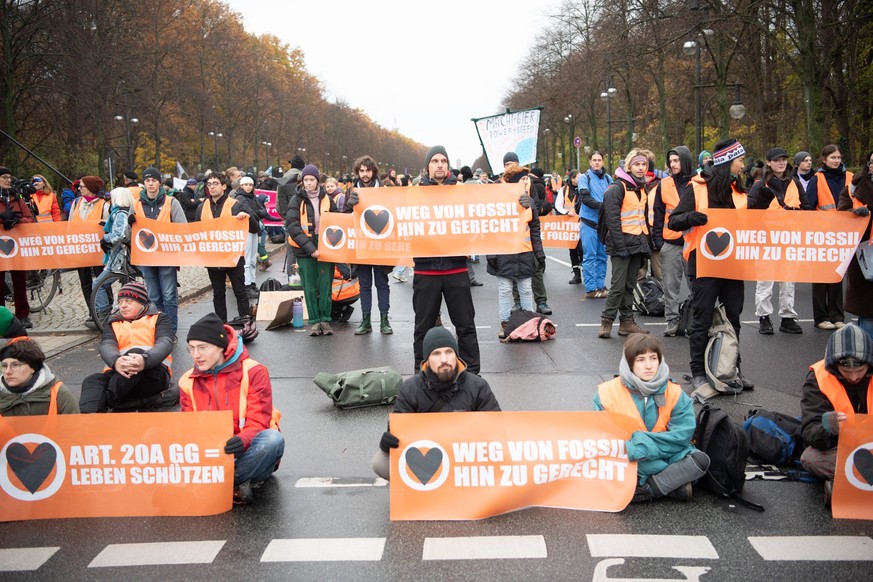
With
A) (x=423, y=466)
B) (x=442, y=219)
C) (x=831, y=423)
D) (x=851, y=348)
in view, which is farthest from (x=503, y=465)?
(x=442, y=219)

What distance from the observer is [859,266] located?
712cm

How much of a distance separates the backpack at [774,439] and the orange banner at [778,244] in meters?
2.04

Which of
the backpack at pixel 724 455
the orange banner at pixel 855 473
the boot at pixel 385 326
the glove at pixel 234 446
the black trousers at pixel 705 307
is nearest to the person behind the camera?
the orange banner at pixel 855 473

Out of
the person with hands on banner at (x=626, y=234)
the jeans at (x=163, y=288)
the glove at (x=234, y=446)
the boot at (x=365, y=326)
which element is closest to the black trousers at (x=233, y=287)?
the jeans at (x=163, y=288)

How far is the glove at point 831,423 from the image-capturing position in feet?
15.9

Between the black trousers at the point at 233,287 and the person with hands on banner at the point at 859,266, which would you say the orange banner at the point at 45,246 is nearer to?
the black trousers at the point at 233,287

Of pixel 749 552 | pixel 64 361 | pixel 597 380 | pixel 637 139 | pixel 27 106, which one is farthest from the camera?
pixel 637 139

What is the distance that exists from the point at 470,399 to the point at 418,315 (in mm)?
2128

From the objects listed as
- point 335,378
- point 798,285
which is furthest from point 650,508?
point 798,285

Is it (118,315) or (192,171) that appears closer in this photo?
(118,315)

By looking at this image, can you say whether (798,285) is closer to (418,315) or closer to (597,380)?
(597,380)

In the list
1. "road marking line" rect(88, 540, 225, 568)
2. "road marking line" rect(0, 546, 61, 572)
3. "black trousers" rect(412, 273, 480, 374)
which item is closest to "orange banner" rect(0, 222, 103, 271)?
"black trousers" rect(412, 273, 480, 374)

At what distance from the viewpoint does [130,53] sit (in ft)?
131

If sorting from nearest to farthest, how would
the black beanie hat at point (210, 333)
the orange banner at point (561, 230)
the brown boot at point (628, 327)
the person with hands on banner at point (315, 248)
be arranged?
the black beanie hat at point (210, 333)
the brown boot at point (628, 327)
the person with hands on banner at point (315, 248)
the orange banner at point (561, 230)
